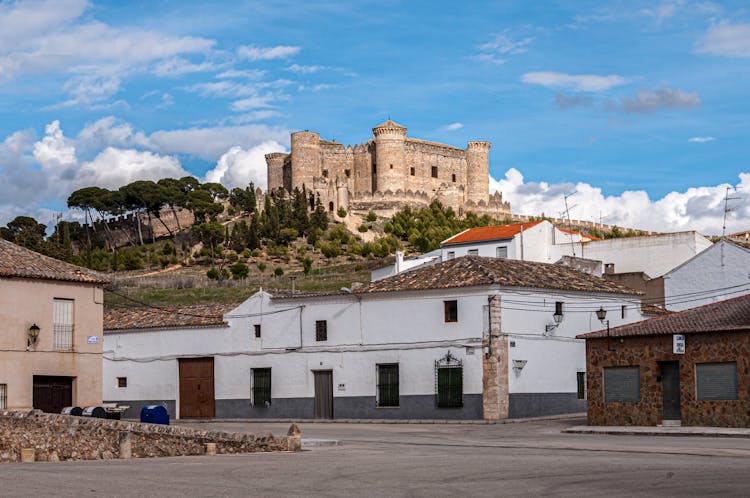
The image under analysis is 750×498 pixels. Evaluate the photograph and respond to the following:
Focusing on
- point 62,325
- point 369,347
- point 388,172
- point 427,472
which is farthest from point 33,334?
point 388,172

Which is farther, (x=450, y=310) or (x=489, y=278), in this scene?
(x=450, y=310)

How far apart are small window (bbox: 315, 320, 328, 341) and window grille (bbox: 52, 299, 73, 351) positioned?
10.5 metres

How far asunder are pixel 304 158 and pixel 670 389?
3683 inches

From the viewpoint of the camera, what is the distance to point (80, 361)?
110 feet

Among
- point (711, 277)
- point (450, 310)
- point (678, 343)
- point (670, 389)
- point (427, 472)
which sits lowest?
point (427, 472)

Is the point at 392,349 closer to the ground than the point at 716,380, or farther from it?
farther from it

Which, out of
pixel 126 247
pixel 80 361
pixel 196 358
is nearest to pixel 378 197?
pixel 126 247

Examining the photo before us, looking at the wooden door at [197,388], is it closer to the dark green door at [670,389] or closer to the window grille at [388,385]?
the window grille at [388,385]

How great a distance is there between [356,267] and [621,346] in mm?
54964

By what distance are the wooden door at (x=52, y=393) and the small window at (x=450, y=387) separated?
1231cm

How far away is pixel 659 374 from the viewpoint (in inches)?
1224

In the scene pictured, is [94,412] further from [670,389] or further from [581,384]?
[581,384]

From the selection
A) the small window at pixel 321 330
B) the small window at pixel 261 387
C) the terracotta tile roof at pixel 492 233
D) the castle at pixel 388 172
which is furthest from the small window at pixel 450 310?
the castle at pixel 388 172

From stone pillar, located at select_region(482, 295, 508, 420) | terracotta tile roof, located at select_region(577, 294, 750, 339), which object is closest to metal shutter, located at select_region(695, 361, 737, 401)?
terracotta tile roof, located at select_region(577, 294, 750, 339)
